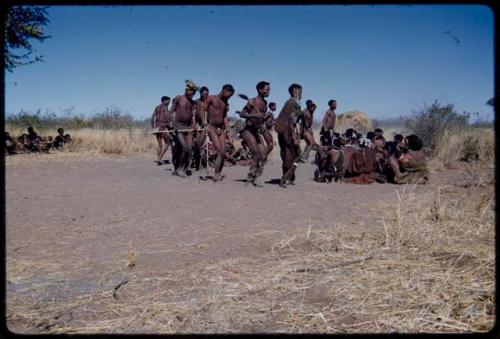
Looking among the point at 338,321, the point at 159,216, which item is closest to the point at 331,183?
the point at 159,216

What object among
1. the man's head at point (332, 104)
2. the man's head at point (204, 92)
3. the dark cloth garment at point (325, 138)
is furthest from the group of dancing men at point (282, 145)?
the man's head at point (332, 104)

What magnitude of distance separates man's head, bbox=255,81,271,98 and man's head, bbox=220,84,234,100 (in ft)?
2.70

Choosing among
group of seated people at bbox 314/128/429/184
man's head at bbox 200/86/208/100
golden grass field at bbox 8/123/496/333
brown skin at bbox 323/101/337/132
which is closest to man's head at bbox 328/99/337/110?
brown skin at bbox 323/101/337/132

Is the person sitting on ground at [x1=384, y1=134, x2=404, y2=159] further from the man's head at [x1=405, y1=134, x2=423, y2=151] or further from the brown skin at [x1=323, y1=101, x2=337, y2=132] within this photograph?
the brown skin at [x1=323, y1=101, x2=337, y2=132]

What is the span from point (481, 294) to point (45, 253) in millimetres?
4134

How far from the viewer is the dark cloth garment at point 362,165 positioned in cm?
1066

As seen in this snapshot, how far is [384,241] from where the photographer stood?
5348 millimetres

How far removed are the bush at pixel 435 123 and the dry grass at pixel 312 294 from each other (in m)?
12.2

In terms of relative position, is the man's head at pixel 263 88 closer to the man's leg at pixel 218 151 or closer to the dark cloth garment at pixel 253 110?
the dark cloth garment at pixel 253 110

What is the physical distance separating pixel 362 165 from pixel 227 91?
3.24 metres

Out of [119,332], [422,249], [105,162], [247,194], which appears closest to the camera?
[119,332]

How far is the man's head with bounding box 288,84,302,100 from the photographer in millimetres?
10077

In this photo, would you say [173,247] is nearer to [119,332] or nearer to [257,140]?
[119,332]

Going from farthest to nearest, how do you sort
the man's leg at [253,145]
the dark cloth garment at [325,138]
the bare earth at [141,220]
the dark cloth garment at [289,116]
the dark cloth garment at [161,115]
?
the dark cloth garment at [325,138], the dark cloth garment at [161,115], the man's leg at [253,145], the dark cloth garment at [289,116], the bare earth at [141,220]
